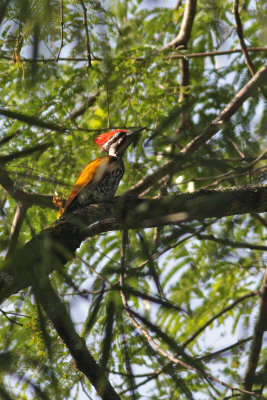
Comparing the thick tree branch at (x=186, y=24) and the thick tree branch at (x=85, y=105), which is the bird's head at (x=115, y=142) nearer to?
the thick tree branch at (x=85, y=105)

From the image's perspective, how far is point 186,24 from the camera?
6117 millimetres

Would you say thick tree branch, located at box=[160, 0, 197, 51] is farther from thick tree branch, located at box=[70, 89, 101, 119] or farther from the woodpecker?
the woodpecker

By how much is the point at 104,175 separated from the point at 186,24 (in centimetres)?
243

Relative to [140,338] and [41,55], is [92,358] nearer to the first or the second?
[140,338]

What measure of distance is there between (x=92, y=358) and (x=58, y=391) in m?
0.76

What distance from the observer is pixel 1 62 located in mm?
5973

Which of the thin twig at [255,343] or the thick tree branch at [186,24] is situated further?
the thick tree branch at [186,24]

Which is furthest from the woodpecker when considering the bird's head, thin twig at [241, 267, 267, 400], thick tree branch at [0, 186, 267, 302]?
thin twig at [241, 267, 267, 400]

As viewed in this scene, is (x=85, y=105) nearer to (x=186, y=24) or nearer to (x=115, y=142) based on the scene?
(x=115, y=142)

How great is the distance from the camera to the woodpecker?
4602mm

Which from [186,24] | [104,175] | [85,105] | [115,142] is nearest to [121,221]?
[104,175]

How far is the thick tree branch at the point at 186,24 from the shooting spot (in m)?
6.01

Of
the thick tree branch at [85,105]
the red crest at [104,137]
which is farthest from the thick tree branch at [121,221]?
the red crest at [104,137]

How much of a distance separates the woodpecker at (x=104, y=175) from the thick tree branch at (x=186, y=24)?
1261 mm
